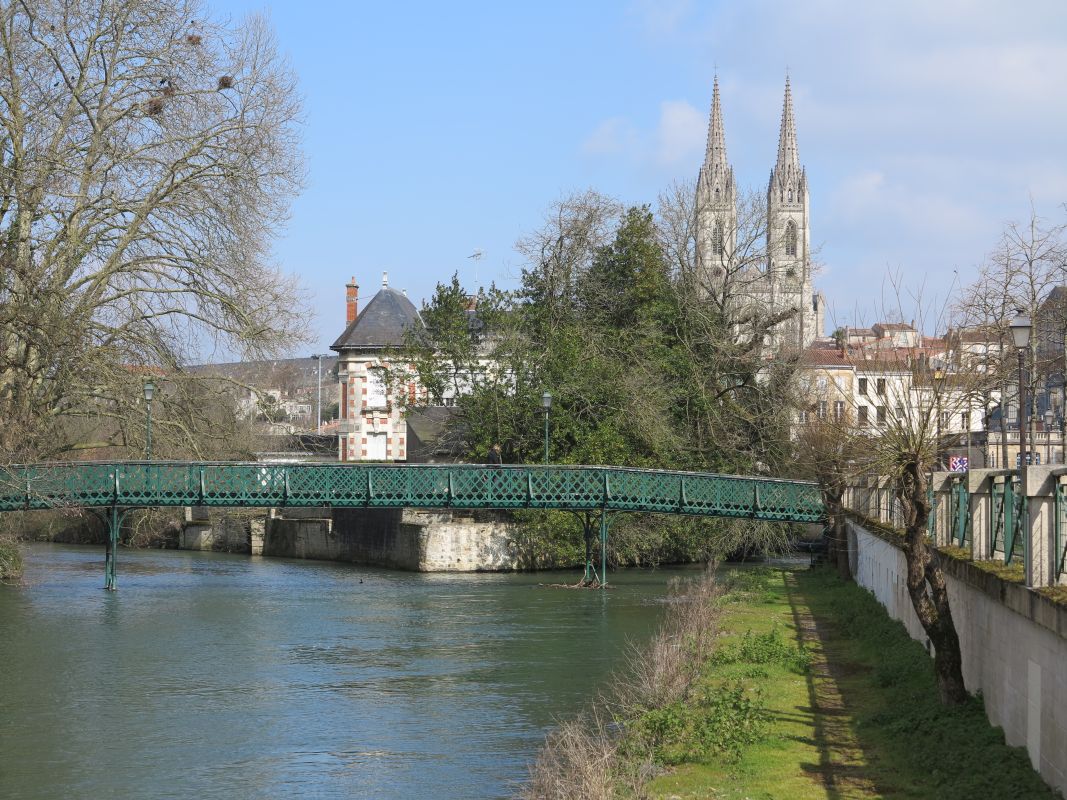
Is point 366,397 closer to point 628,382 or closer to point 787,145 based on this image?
point 628,382

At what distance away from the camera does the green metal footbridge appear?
37.6 m

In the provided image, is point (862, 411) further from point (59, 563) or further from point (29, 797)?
point (59, 563)

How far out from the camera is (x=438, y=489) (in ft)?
133

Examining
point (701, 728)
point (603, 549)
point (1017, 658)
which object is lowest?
point (701, 728)

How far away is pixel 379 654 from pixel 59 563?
2619 cm

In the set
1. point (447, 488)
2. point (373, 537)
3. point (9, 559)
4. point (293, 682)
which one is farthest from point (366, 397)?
point (293, 682)

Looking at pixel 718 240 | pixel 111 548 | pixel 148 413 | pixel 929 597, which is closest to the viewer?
pixel 929 597

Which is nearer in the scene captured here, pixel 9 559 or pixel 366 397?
pixel 9 559

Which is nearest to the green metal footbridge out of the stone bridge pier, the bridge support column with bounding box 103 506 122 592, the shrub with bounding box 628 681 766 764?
the bridge support column with bounding box 103 506 122 592

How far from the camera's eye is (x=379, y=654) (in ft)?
84.6

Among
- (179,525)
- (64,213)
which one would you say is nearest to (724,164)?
(179,525)

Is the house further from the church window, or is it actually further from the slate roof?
the church window

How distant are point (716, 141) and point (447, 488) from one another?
106055mm

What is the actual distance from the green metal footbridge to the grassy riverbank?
1718cm
